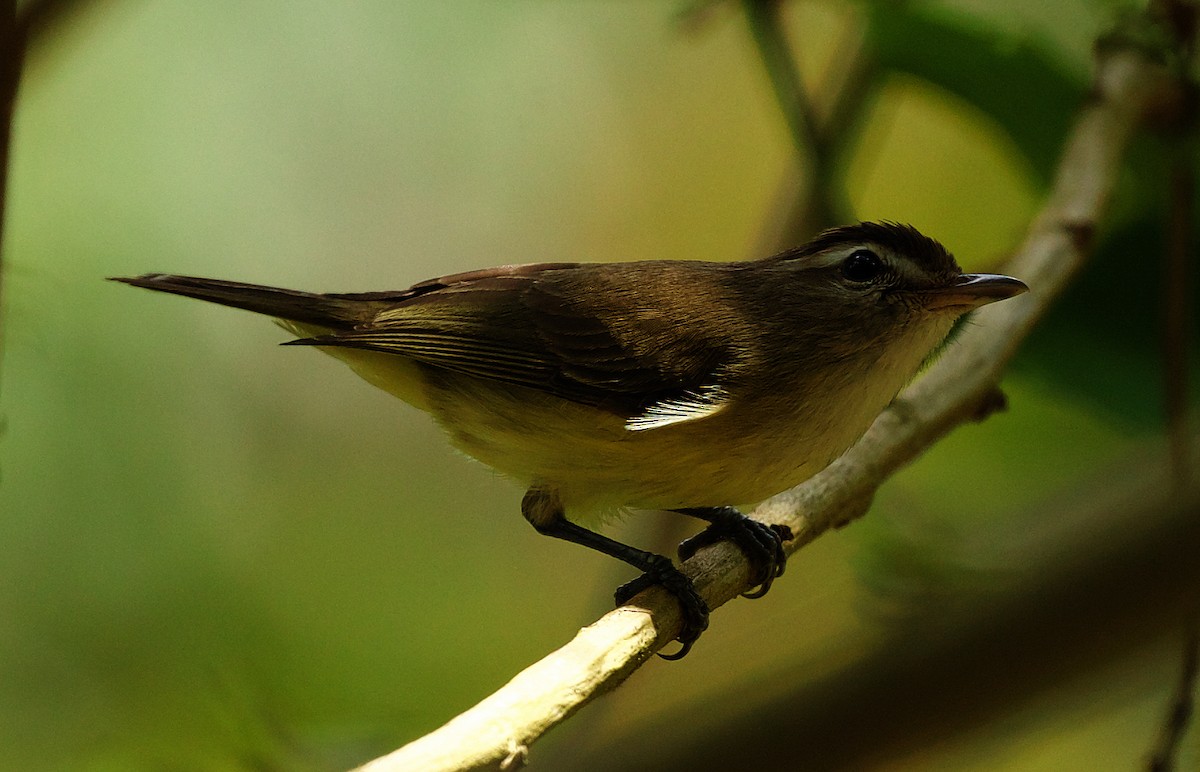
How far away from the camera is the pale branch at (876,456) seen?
1.78 meters

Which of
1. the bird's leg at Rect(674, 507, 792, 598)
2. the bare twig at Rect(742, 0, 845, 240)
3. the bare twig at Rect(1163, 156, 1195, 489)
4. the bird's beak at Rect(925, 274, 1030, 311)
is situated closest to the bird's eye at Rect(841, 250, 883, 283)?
the bird's beak at Rect(925, 274, 1030, 311)

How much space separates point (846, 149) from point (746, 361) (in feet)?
6.43

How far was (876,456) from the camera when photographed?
310cm

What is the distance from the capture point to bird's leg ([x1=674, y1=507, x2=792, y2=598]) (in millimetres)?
3039

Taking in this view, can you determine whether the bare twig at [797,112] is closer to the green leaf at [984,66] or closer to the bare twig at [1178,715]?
the green leaf at [984,66]

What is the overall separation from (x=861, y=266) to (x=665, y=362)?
670 mm

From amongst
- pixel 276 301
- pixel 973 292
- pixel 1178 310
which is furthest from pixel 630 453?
pixel 1178 310

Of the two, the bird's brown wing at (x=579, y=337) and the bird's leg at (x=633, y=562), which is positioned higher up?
the bird's brown wing at (x=579, y=337)

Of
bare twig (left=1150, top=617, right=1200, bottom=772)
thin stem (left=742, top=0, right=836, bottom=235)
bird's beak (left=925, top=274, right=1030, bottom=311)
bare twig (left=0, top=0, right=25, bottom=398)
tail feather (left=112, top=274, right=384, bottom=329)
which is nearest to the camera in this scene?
bare twig (left=0, top=0, right=25, bottom=398)

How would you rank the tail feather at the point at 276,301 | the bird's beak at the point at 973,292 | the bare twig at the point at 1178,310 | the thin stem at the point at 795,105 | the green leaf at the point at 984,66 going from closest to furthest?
the bird's beak at the point at 973,292, the tail feather at the point at 276,301, the bare twig at the point at 1178,310, the green leaf at the point at 984,66, the thin stem at the point at 795,105

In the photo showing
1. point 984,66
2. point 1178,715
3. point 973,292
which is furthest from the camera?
point 984,66

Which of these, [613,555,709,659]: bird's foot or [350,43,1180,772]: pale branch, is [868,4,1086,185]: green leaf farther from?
[613,555,709,659]: bird's foot

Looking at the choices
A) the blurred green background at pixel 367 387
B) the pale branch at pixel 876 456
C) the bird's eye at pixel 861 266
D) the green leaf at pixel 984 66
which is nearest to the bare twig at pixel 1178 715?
the blurred green background at pixel 367 387

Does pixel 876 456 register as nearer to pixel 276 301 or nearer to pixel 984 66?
pixel 276 301
